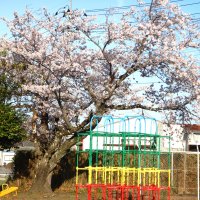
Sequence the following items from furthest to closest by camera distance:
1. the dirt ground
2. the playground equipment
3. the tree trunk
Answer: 1. the tree trunk
2. the dirt ground
3. the playground equipment

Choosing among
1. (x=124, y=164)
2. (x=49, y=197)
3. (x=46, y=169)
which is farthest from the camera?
(x=46, y=169)

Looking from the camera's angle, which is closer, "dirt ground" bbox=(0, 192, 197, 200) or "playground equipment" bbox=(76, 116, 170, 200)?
"playground equipment" bbox=(76, 116, 170, 200)

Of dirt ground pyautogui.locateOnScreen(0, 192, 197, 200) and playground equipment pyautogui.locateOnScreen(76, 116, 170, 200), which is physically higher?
playground equipment pyautogui.locateOnScreen(76, 116, 170, 200)

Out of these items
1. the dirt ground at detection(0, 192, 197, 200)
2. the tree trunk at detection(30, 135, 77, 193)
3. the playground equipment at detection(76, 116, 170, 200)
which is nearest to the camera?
the playground equipment at detection(76, 116, 170, 200)

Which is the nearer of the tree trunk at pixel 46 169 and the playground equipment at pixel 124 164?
the playground equipment at pixel 124 164

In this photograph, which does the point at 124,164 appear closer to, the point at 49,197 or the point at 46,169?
the point at 49,197

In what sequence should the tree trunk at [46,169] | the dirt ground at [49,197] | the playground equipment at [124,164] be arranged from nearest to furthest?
the playground equipment at [124,164]
the dirt ground at [49,197]
the tree trunk at [46,169]

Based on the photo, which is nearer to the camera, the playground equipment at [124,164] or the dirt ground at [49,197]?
the playground equipment at [124,164]

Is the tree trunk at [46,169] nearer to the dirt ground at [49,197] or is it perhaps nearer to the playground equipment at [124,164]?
the dirt ground at [49,197]

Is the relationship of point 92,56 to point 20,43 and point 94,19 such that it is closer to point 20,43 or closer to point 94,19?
point 94,19

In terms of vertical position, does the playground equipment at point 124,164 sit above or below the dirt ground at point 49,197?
above

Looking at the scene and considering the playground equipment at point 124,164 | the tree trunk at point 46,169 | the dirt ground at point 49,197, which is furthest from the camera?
the tree trunk at point 46,169

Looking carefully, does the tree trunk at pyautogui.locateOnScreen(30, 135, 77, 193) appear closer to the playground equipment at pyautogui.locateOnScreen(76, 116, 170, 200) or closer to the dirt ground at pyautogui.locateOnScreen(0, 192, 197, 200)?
the dirt ground at pyautogui.locateOnScreen(0, 192, 197, 200)

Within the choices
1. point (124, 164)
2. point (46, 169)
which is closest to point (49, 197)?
point (46, 169)
